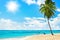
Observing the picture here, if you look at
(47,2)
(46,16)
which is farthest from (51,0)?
(46,16)

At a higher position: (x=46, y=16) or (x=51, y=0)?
(x=51, y=0)

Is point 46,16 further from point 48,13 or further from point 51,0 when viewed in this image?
point 51,0

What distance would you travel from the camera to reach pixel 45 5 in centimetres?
2269

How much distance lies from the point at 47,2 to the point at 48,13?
4.29 feet

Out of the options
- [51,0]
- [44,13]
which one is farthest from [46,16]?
[51,0]

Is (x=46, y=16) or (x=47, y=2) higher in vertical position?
(x=47, y=2)

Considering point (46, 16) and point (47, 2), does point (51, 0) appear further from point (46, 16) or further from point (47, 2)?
point (46, 16)

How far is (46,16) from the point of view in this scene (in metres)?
22.5

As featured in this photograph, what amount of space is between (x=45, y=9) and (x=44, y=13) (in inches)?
17.7

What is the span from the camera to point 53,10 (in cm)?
2256

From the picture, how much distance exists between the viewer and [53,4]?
893 inches

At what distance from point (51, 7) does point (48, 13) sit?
871 mm

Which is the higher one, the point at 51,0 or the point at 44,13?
the point at 51,0

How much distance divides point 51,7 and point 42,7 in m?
0.99
